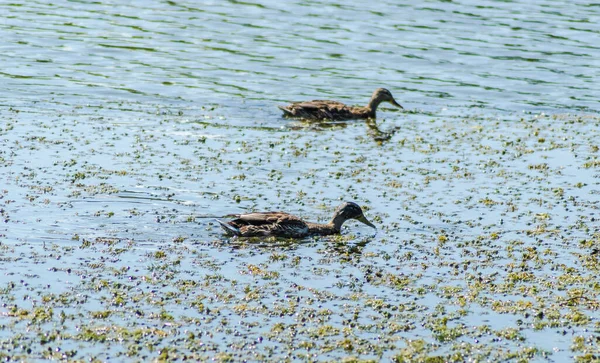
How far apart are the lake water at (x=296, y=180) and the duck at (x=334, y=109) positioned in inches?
18.4

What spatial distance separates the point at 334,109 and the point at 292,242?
10.0 metres

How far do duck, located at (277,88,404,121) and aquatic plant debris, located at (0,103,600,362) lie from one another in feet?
1.88

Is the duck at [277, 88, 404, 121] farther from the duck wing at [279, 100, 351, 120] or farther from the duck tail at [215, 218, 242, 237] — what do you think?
the duck tail at [215, 218, 242, 237]

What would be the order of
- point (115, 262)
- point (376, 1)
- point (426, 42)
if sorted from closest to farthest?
point (115, 262) → point (426, 42) → point (376, 1)

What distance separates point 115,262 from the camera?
16750 millimetres

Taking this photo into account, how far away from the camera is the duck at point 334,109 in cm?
2807

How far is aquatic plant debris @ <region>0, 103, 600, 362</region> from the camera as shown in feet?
46.6

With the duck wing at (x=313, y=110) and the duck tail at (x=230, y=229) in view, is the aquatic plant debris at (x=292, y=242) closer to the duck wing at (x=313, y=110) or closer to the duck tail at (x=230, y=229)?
the duck tail at (x=230, y=229)

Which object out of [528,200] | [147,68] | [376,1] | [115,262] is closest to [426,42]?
[376,1]

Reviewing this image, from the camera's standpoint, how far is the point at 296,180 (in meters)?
22.3

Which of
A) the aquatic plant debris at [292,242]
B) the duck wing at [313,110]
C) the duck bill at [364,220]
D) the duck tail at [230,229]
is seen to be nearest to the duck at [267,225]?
the duck tail at [230,229]

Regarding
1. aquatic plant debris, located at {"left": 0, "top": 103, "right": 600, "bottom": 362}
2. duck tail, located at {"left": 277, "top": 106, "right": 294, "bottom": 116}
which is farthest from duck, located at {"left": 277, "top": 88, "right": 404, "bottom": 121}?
aquatic plant debris, located at {"left": 0, "top": 103, "right": 600, "bottom": 362}

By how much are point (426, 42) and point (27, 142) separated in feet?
52.8

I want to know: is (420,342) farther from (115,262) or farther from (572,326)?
(115,262)
